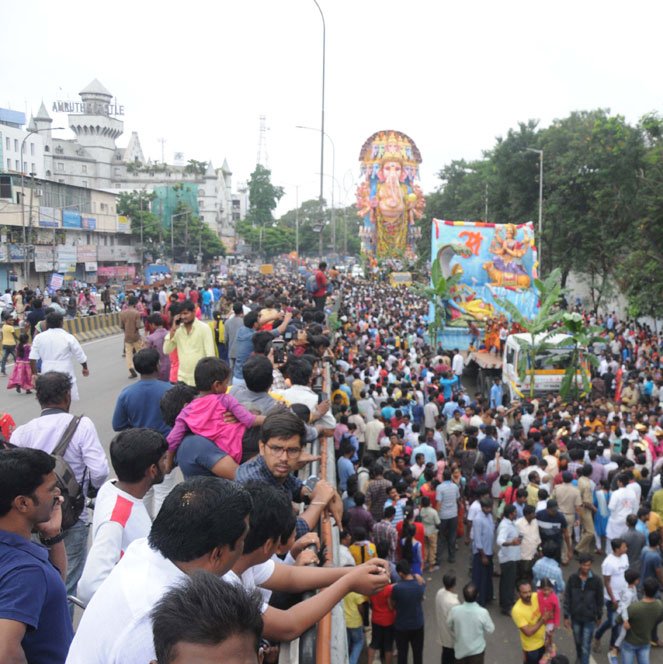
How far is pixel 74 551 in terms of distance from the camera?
4.51 meters

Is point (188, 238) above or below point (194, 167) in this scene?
below

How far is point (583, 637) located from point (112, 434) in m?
6.69

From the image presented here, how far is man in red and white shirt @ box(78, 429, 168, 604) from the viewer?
11.0 feet

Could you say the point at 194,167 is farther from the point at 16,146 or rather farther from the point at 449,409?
the point at 449,409

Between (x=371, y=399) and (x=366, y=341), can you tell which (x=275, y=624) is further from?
(x=366, y=341)

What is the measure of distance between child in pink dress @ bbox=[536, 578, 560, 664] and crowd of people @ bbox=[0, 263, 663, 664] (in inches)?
0.9

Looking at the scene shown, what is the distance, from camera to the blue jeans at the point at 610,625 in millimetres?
7410

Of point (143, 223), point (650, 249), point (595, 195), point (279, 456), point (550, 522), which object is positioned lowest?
point (550, 522)

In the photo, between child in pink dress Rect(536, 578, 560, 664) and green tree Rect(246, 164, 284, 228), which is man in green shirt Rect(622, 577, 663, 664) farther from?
green tree Rect(246, 164, 284, 228)

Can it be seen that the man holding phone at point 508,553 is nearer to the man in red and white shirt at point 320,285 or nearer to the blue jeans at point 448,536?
the blue jeans at point 448,536

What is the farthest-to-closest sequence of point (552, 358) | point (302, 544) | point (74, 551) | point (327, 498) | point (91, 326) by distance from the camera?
point (91, 326)
point (552, 358)
point (74, 551)
point (327, 498)
point (302, 544)

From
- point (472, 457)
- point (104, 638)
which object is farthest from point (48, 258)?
point (104, 638)

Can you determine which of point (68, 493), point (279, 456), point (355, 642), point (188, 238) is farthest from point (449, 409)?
point (188, 238)

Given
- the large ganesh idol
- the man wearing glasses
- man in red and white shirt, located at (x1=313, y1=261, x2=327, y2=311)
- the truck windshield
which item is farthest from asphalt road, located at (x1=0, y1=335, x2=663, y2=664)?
the large ganesh idol
